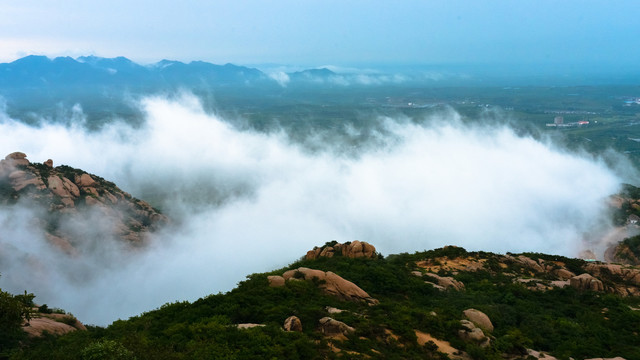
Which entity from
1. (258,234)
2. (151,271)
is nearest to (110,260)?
(151,271)

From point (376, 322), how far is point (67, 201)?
78532 millimetres

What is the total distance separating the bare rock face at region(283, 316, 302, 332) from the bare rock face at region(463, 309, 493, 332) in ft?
37.4

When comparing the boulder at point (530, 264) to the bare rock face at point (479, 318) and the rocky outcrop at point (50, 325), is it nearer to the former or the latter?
the bare rock face at point (479, 318)

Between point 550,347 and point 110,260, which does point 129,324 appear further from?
point 110,260

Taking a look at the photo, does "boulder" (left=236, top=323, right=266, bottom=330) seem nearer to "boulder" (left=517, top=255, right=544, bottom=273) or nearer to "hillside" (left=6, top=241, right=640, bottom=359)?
"hillside" (left=6, top=241, right=640, bottom=359)

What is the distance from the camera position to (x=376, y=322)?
71.3ft

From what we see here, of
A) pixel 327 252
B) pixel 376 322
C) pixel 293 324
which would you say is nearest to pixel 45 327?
pixel 293 324

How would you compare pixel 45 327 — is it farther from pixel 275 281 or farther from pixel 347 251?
pixel 347 251

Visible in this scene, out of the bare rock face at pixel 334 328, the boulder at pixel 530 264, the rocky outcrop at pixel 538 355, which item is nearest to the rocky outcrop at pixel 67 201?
the bare rock face at pixel 334 328

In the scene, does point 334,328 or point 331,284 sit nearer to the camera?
point 334,328

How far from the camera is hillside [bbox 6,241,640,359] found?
17736mm

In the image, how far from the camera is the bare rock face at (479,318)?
24.1 metres

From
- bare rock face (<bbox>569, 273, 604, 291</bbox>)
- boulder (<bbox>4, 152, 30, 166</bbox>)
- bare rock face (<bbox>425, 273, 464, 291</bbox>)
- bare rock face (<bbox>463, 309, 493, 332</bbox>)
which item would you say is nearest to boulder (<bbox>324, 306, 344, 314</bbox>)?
bare rock face (<bbox>463, 309, 493, 332</bbox>)

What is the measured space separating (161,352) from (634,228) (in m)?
89.8
